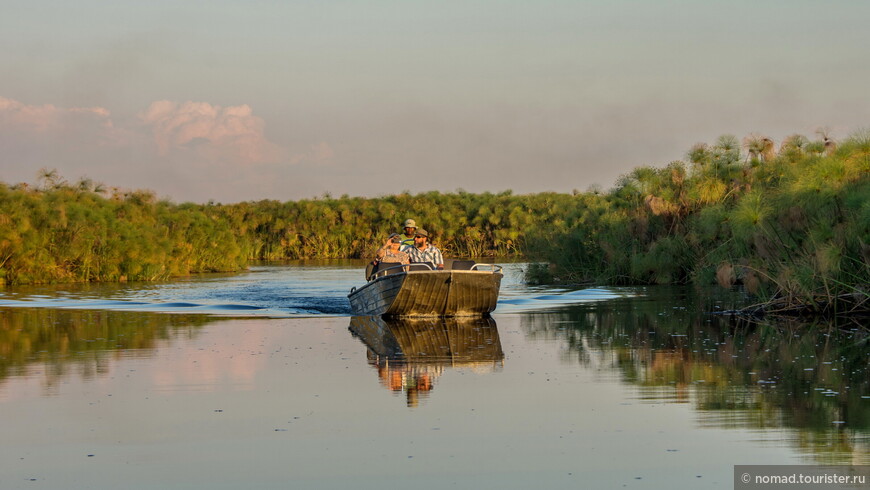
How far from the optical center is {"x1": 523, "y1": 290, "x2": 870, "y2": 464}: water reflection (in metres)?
8.15

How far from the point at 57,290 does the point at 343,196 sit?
72971mm

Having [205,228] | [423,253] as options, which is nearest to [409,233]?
[423,253]

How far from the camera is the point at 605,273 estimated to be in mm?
35031

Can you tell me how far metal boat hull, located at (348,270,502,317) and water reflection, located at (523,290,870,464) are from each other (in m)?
0.97

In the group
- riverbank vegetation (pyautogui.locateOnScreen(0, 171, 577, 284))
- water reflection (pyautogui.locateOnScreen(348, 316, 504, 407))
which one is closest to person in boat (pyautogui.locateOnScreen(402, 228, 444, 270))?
water reflection (pyautogui.locateOnScreen(348, 316, 504, 407))

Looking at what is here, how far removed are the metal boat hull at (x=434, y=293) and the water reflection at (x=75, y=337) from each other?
11.4 ft

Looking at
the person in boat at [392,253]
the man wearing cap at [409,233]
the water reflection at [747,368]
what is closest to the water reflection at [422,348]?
the water reflection at [747,368]

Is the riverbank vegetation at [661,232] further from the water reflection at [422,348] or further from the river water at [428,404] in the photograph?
the water reflection at [422,348]

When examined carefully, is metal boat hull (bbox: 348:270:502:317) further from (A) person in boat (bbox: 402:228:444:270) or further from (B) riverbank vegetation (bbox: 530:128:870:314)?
(B) riverbank vegetation (bbox: 530:128:870:314)

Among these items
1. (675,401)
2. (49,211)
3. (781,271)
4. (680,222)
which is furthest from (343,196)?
(675,401)

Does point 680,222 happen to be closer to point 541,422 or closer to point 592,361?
point 592,361

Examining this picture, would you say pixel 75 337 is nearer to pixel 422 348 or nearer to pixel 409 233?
pixel 422 348

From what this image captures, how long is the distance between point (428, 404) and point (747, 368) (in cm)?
419

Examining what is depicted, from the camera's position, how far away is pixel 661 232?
33531mm
